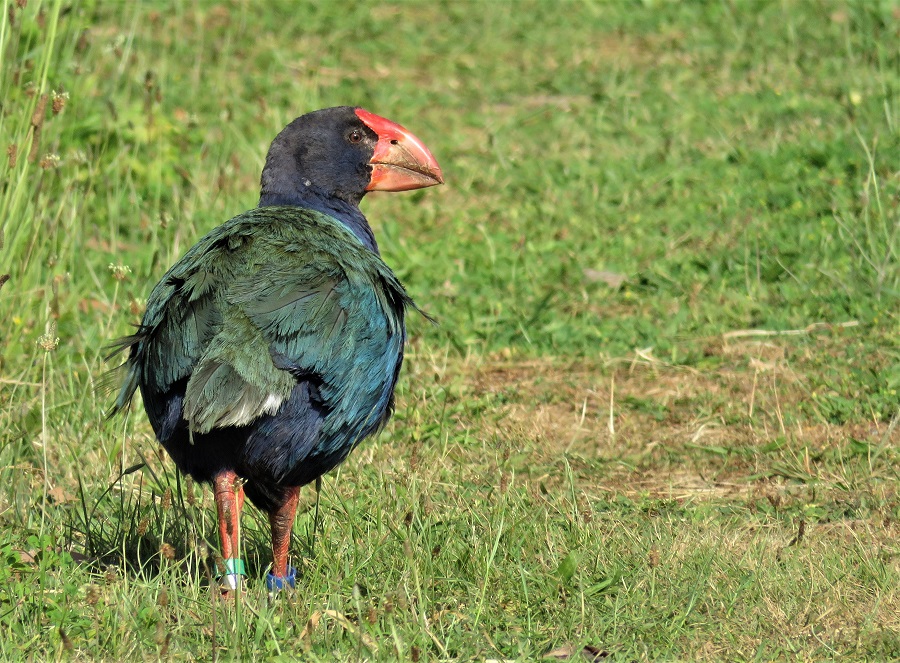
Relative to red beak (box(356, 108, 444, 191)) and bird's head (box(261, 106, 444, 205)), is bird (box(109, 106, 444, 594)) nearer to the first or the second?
bird's head (box(261, 106, 444, 205))

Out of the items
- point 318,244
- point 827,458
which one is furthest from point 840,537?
point 318,244

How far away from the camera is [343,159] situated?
3.97m

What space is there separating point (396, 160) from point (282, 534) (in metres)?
1.31

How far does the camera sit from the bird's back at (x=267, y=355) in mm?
3000

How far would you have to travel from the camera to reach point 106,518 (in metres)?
3.72

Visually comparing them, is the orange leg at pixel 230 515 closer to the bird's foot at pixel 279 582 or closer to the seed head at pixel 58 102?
the bird's foot at pixel 279 582

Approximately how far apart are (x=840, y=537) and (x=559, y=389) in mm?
1359

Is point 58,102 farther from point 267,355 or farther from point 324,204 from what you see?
point 267,355

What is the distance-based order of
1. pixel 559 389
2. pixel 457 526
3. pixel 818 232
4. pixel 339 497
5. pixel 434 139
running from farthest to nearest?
pixel 434 139, pixel 818 232, pixel 559 389, pixel 339 497, pixel 457 526

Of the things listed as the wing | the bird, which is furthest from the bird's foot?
the wing

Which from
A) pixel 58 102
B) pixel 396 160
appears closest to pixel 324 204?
pixel 396 160

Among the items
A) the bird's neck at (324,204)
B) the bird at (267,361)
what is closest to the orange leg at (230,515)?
the bird at (267,361)

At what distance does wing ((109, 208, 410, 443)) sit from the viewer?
2.98 meters

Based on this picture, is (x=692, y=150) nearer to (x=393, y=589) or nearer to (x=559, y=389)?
(x=559, y=389)
